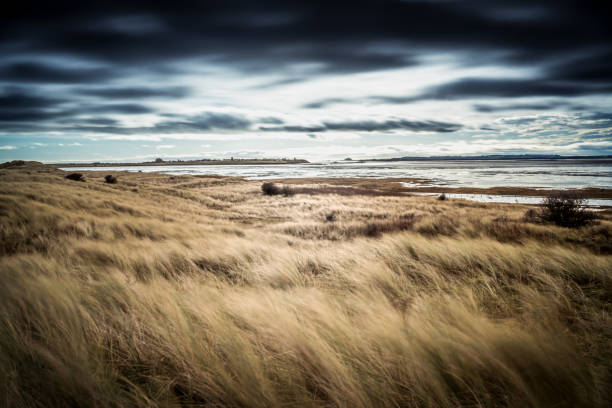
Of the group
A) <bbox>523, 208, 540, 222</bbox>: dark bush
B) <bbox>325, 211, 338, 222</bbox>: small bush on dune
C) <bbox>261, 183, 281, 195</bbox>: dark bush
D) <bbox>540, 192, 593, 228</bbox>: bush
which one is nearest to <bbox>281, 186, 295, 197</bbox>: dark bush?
<bbox>261, 183, 281, 195</bbox>: dark bush

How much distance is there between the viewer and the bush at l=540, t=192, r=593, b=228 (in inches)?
467

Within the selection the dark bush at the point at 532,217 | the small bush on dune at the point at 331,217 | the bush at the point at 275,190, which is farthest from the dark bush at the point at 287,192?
the dark bush at the point at 532,217

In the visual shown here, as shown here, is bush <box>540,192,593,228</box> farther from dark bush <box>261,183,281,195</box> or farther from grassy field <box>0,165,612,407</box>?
Result: dark bush <box>261,183,281,195</box>

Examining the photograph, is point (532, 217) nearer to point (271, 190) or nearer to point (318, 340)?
point (318, 340)

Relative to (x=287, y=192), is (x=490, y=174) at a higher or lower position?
higher

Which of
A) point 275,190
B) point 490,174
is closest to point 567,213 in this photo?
point 275,190

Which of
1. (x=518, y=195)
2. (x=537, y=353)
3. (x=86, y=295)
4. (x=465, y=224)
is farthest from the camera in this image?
(x=518, y=195)

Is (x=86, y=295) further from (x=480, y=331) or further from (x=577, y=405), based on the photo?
(x=577, y=405)

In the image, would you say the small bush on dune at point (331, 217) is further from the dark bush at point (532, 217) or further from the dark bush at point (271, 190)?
the dark bush at point (271, 190)

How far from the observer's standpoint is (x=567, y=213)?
39.6ft

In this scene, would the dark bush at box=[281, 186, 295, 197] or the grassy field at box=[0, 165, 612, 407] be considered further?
the dark bush at box=[281, 186, 295, 197]

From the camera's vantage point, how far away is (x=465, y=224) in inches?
400

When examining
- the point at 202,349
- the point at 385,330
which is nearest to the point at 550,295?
the point at 385,330

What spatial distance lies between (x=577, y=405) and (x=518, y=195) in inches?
1973
